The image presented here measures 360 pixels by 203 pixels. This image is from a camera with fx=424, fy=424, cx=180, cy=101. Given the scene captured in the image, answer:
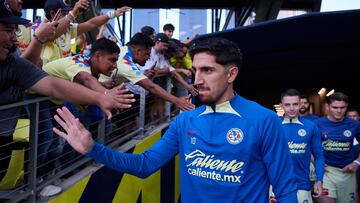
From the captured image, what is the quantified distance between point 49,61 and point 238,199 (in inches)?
100

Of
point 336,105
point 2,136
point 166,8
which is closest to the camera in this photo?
point 2,136

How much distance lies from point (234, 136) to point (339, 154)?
4637 millimetres

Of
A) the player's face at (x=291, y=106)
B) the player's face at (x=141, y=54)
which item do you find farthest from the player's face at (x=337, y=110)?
the player's face at (x=141, y=54)

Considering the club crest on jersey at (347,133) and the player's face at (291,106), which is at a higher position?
the player's face at (291,106)

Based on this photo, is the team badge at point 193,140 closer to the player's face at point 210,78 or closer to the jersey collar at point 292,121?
the player's face at point 210,78

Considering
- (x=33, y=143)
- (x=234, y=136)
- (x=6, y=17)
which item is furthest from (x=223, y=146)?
(x=6, y=17)

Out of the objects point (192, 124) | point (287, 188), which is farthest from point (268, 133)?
point (192, 124)

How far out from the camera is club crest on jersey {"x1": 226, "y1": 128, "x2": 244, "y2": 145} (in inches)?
99.6

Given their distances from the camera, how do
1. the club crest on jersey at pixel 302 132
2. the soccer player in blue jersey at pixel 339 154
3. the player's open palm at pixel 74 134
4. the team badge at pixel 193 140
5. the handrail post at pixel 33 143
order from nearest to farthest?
the player's open palm at pixel 74 134, the team badge at pixel 193 140, the handrail post at pixel 33 143, the club crest on jersey at pixel 302 132, the soccer player in blue jersey at pixel 339 154

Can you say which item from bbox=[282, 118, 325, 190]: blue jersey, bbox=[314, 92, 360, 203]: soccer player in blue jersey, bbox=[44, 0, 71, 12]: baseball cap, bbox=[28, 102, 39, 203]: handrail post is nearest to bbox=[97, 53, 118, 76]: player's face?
bbox=[44, 0, 71, 12]: baseball cap

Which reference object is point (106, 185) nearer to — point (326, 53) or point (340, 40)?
point (340, 40)

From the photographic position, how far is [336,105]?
6.73 meters

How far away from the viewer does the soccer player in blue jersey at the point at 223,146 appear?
2.48 metres

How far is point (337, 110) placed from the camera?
6.74 meters
